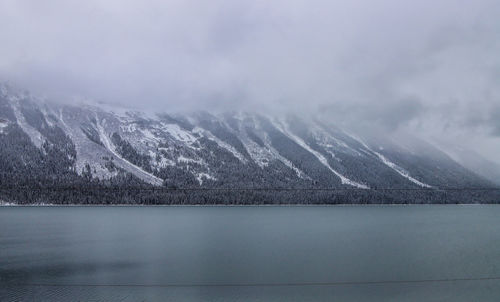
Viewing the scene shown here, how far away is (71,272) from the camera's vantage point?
213ft

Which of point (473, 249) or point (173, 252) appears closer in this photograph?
point (173, 252)

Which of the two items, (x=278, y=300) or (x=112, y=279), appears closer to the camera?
(x=278, y=300)

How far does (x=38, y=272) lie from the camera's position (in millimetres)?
64562

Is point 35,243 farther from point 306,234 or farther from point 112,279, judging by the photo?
point 306,234

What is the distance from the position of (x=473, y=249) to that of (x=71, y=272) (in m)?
67.1

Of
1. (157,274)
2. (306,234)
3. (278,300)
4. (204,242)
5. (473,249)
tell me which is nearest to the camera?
(278,300)

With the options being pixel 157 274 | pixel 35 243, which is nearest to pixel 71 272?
pixel 157 274

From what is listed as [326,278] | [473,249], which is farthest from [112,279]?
[473,249]

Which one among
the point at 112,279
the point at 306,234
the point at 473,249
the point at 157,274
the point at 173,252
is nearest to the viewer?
the point at 112,279

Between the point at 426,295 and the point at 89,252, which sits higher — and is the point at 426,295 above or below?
above

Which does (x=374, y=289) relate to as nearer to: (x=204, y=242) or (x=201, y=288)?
(x=201, y=288)

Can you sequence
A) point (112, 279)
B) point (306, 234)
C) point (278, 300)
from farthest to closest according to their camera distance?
point (306, 234) → point (112, 279) → point (278, 300)

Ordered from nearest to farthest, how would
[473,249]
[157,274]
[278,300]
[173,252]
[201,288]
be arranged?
1. [278,300]
2. [201,288]
3. [157,274]
4. [173,252]
5. [473,249]

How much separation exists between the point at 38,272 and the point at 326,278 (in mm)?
35638
